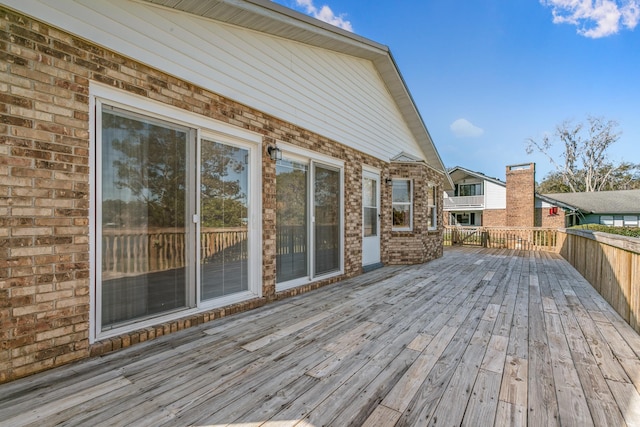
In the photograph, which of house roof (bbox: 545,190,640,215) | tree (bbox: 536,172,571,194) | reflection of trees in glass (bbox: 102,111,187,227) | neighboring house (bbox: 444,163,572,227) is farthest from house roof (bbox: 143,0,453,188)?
tree (bbox: 536,172,571,194)

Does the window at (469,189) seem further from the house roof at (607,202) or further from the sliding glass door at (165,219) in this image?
the sliding glass door at (165,219)

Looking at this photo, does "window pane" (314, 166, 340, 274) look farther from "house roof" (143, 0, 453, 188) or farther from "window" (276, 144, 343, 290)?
"house roof" (143, 0, 453, 188)

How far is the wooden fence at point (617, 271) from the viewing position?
340 centimetres

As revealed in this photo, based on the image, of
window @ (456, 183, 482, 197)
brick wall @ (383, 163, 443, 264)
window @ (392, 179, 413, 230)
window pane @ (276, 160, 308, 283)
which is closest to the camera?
window pane @ (276, 160, 308, 283)

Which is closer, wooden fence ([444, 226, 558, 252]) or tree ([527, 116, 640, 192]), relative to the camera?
wooden fence ([444, 226, 558, 252])

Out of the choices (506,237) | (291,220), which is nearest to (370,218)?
(291,220)

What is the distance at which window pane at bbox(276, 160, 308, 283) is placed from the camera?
4578mm

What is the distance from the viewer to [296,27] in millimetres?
4266

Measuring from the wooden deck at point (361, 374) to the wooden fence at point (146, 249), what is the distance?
2.42 ft

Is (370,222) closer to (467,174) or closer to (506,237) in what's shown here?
(506,237)

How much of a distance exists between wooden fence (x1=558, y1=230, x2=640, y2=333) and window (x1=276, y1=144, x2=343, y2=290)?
4.09m

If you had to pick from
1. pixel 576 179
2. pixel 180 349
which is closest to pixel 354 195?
pixel 180 349

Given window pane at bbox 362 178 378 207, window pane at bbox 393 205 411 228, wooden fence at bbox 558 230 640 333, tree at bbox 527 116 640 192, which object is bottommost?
wooden fence at bbox 558 230 640 333

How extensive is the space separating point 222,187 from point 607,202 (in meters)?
29.7
